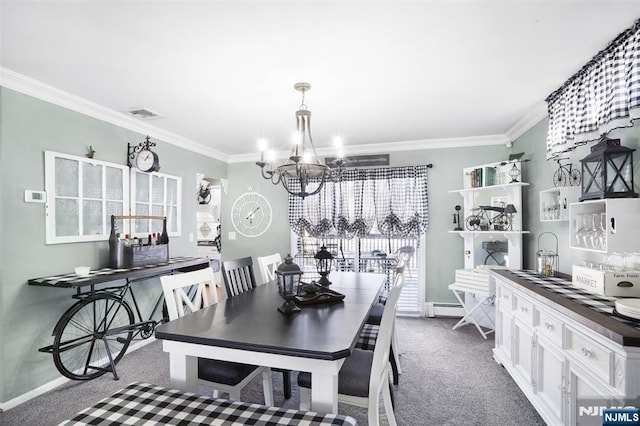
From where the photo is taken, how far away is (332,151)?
490 cm

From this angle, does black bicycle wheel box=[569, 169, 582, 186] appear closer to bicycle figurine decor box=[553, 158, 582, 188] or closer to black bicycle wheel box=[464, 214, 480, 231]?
bicycle figurine decor box=[553, 158, 582, 188]

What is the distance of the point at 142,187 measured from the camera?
3723 millimetres

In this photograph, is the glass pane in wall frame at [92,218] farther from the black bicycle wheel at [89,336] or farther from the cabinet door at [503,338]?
the cabinet door at [503,338]

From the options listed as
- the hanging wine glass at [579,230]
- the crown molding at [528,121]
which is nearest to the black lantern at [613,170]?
the hanging wine glass at [579,230]

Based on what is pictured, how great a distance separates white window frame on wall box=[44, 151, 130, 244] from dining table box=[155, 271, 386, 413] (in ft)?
5.42

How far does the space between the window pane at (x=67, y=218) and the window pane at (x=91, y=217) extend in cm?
7

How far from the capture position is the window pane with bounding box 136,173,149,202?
12.0ft

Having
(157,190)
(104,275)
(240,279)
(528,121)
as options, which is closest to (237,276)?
(240,279)

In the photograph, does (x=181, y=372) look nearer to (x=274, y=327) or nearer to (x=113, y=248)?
(x=274, y=327)

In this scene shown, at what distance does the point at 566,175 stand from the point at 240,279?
302 centimetres

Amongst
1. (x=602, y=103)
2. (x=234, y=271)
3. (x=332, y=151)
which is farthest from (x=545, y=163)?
(x=234, y=271)

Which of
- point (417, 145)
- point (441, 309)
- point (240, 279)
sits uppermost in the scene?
point (417, 145)

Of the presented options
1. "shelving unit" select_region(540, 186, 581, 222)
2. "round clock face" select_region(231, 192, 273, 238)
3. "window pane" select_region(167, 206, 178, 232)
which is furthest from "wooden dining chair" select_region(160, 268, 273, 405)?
"round clock face" select_region(231, 192, 273, 238)

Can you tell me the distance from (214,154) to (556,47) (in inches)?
169
